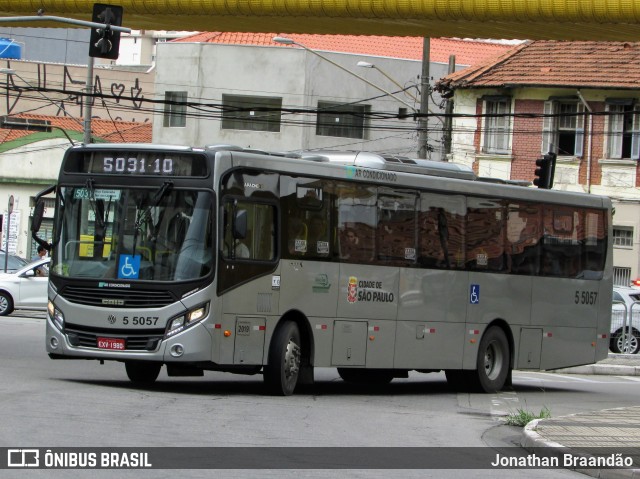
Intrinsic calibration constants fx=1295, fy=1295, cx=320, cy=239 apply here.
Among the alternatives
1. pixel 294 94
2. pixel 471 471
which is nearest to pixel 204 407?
pixel 471 471

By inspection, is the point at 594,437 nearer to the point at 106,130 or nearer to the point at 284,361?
the point at 284,361

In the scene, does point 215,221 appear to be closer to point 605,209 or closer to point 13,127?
point 605,209

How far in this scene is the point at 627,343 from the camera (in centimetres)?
2986

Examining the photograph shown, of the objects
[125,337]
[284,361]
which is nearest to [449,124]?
[284,361]

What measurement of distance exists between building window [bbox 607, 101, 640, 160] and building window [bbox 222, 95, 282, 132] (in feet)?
50.9

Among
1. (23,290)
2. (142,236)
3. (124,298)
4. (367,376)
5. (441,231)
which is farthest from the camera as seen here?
(23,290)

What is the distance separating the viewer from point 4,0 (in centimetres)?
1945

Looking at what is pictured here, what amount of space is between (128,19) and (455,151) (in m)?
24.7

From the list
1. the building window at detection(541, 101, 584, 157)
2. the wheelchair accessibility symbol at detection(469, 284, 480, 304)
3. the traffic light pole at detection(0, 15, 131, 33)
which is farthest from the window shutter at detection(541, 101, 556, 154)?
the wheelchair accessibility symbol at detection(469, 284, 480, 304)

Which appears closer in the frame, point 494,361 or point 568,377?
point 494,361

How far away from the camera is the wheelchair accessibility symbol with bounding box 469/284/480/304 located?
19.2 meters

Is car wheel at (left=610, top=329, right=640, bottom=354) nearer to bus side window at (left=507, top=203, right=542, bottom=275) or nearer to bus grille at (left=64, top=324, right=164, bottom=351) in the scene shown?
bus side window at (left=507, top=203, right=542, bottom=275)

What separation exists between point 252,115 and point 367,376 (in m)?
33.7

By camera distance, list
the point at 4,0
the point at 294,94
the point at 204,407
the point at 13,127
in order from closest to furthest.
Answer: the point at 204,407 → the point at 4,0 → the point at 294,94 → the point at 13,127
